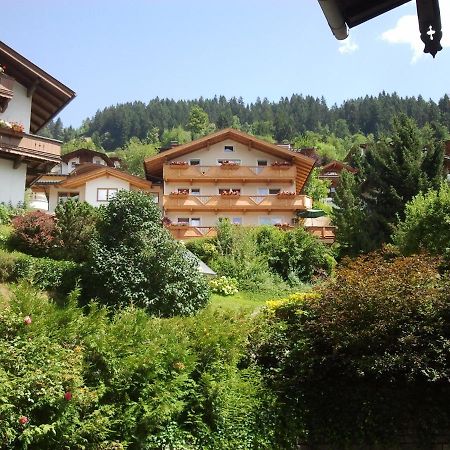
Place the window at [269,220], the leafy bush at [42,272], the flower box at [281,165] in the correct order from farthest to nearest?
the flower box at [281,165], the window at [269,220], the leafy bush at [42,272]

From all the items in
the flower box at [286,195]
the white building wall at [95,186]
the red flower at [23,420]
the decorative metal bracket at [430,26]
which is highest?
the white building wall at [95,186]

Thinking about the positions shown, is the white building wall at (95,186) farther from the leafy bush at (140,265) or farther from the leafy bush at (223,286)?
the leafy bush at (140,265)

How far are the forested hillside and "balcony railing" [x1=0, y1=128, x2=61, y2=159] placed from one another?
10532cm

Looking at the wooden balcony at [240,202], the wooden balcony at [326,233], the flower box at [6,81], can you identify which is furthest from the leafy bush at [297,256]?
the flower box at [6,81]

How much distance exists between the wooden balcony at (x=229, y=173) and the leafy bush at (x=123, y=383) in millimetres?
26908

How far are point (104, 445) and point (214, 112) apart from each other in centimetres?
15571

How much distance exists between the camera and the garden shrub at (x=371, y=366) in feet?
34.4

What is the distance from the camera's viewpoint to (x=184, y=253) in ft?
59.2

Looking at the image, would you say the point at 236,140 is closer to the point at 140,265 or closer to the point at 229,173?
the point at 229,173

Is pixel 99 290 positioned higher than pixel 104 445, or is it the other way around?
pixel 99 290

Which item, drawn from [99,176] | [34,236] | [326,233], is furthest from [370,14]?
[99,176]

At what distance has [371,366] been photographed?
10414 millimetres

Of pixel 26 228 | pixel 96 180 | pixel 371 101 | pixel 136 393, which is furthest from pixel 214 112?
pixel 136 393

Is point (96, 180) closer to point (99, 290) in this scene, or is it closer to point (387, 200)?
point (387, 200)
